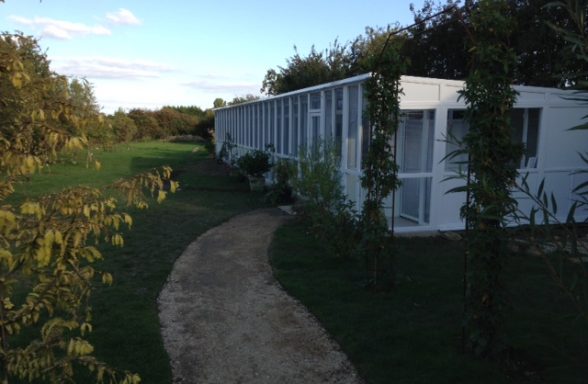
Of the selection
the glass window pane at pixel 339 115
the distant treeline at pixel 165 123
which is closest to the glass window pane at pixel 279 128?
the glass window pane at pixel 339 115

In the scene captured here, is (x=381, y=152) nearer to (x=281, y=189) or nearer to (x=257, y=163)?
(x=281, y=189)

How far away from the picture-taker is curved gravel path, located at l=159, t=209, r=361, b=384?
4.30m

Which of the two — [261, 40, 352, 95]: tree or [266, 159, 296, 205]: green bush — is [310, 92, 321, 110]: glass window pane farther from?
[261, 40, 352, 95]: tree

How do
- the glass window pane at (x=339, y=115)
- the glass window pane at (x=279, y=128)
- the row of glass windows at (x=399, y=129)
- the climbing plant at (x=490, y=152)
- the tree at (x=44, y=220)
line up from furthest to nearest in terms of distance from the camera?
the glass window pane at (x=279, y=128) → the glass window pane at (x=339, y=115) → the row of glass windows at (x=399, y=129) → the climbing plant at (x=490, y=152) → the tree at (x=44, y=220)

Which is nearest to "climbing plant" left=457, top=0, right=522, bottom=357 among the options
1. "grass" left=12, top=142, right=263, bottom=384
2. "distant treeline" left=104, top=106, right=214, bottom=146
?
"grass" left=12, top=142, right=263, bottom=384

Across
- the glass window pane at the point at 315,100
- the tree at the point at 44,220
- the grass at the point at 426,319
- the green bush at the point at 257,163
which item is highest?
the glass window pane at the point at 315,100

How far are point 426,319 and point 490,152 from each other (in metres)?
Answer: 1.96

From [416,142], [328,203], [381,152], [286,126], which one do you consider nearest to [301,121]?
[286,126]

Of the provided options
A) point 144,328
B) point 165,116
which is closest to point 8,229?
point 144,328

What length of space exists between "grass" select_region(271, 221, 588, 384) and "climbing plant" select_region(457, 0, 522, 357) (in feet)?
1.23

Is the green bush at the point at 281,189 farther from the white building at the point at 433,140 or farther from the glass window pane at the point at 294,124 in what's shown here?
the white building at the point at 433,140

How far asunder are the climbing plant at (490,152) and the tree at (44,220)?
279 centimetres

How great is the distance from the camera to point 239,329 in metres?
5.23

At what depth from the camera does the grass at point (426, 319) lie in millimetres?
4168
